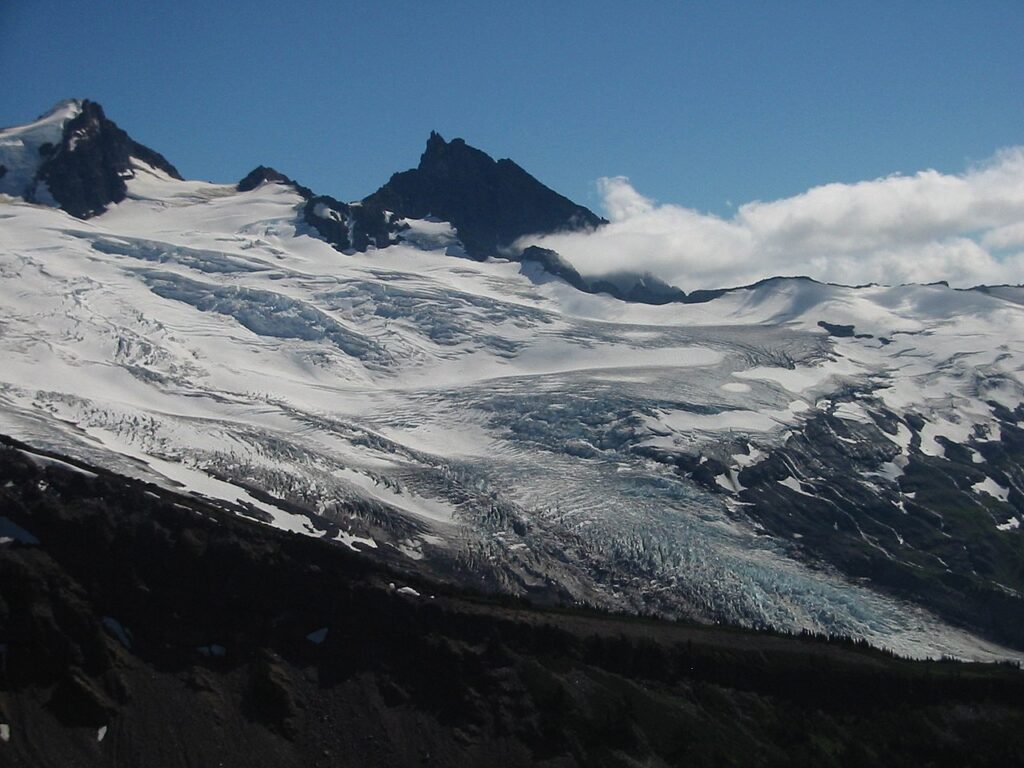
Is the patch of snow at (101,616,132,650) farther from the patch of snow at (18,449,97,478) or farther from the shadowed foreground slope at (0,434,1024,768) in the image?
the patch of snow at (18,449,97,478)

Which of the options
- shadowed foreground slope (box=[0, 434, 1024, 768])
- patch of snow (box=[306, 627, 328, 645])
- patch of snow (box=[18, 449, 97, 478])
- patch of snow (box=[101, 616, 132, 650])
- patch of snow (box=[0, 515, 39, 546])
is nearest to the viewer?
shadowed foreground slope (box=[0, 434, 1024, 768])

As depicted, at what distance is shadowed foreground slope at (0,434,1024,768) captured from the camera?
84.7 m

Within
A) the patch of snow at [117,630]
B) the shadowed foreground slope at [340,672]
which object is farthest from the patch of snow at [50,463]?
Answer: the patch of snow at [117,630]

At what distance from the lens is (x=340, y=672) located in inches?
3728

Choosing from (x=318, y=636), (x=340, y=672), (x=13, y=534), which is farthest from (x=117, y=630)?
(x=340, y=672)

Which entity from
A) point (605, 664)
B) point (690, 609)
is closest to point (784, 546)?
point (690, 609)

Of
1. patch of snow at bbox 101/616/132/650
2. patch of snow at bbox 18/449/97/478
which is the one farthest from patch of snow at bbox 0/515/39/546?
patch of snow at bbox 18/449/97/478

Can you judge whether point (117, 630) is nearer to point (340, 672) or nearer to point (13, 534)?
point (13, 534)

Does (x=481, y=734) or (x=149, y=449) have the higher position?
(x=149, y=449)

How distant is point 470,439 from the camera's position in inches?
7795

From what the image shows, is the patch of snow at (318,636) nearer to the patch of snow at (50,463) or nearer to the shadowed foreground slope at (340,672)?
the shadowed foreground slope at (340,672)

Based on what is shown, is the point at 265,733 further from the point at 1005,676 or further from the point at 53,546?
the point at 1005,676

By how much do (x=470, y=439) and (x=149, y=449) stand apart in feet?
195

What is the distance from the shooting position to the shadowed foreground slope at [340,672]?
84688 mm
